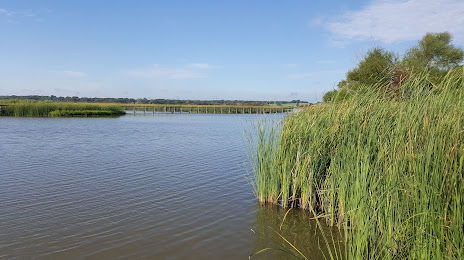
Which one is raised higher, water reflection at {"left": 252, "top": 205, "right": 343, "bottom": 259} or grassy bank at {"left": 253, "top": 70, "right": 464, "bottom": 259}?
grassy bank at {"left": 253, "top": 70, "right": 464, "bottom": 259}

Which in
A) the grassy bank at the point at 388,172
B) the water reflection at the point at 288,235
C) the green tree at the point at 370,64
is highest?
the green tree at the point at 370,64

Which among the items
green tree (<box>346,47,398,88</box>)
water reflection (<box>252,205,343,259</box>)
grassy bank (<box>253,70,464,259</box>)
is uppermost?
green tree (<box>346,47,398,88</box>)

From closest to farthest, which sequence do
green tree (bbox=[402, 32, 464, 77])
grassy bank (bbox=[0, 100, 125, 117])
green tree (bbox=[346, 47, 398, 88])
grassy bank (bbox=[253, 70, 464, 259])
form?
grassy bank (bbox=[253, 70, 464, 259]) → green tree (bbox=[346, 47, 398, 88]) → green tree (bbox=[402, 32, 464, 77]) → grassy bank (bbox=[0, 100, 125, 117])

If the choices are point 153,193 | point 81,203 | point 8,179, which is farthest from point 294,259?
point 8,179

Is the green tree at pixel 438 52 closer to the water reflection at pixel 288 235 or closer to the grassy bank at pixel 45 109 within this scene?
the water reflection at pixel 288 235

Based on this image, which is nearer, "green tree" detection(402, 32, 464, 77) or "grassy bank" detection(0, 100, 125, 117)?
"green tree" detection(402, 32, 464, 77)

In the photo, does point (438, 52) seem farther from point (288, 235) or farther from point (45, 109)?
point (45, 109)

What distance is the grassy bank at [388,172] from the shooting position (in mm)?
3070

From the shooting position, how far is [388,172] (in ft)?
13.7

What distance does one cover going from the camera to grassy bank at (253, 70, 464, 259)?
307 cm

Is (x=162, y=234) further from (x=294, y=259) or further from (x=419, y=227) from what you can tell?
(x=419, y=227)

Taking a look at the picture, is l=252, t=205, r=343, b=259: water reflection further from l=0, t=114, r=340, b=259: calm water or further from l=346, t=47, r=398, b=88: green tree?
l=346, t=47, r=398, b=88: green tree

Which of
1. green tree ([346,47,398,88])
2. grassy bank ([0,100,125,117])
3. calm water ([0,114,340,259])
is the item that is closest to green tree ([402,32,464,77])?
green tree ([346,47,398,88])

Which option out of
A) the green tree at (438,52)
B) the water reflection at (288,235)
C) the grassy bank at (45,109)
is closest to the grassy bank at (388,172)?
the water reflection at (288,235)
